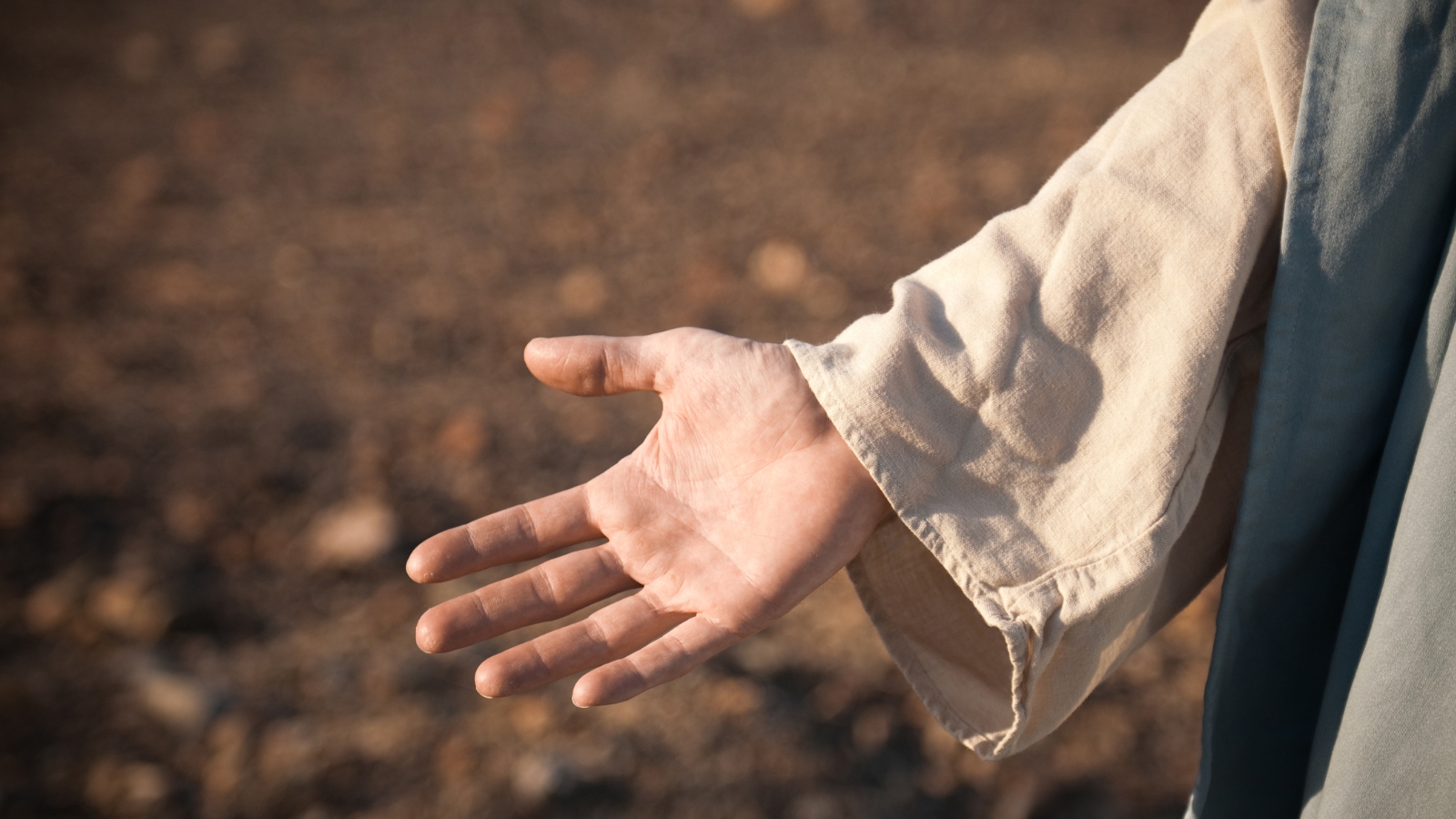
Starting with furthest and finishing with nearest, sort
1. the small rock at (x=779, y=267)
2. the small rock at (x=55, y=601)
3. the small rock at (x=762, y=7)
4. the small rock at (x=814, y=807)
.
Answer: the small rock at (x=762, y=7)
the small rock at (x=779, y=267)
the small rock at (x=55, y=601)
the small rock at (x=814, y=807)

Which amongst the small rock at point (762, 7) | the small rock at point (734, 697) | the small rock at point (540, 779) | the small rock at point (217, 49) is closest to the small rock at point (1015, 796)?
the small rock at point (734, 697)

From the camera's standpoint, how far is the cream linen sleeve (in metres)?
0.79

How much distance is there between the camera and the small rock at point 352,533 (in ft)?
7.13

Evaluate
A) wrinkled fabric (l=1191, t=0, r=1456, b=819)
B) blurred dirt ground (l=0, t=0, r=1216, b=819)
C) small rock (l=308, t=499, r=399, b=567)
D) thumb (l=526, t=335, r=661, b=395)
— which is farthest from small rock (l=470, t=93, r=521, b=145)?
wrinkled fabric (l=1191, t=0, r=1456, b=819)

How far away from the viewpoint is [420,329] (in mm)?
2900

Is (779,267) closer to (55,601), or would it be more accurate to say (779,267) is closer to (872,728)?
(872,728)

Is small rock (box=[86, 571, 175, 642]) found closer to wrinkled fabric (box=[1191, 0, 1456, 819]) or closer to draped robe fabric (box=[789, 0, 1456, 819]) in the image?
draped robe fabric (box=[789, 0, 1456, 819])

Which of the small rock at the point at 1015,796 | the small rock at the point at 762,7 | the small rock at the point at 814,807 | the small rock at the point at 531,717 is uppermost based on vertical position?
the small rock at the point at 762,7

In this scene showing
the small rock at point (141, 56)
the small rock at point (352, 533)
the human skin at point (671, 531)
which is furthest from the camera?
the small rock at point (141, 56)

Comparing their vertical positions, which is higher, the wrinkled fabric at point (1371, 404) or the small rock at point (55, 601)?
the small rock at point (55, 601)

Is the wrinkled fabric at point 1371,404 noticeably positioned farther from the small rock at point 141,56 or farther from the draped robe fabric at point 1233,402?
the small rock at point 141,56

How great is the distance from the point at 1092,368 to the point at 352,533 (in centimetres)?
185

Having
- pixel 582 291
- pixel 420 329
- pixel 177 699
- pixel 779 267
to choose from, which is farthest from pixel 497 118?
pixel 177 699

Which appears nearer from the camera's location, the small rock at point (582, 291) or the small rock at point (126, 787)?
the small rock at point (126, 787)
